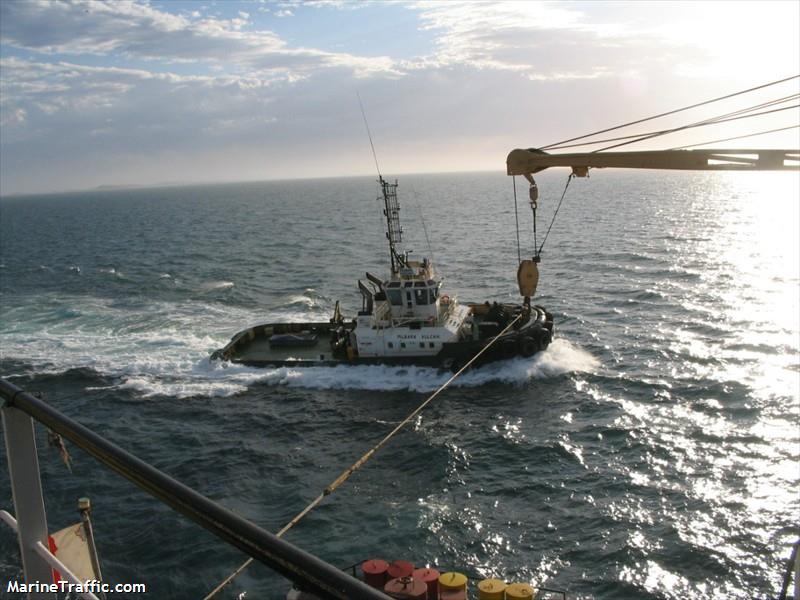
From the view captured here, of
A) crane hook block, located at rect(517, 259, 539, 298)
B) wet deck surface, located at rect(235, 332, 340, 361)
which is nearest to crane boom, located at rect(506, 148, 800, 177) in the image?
crane hook block, located at rect(517, 259, 539, 298)

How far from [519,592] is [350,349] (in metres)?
18.8

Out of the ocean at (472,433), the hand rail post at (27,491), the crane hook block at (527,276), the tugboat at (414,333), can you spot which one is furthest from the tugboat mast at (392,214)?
the hand rail post at (27,491)

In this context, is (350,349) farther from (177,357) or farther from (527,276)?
(527,276)

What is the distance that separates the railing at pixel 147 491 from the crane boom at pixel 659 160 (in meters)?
13.6

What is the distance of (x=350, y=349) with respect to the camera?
31.4m

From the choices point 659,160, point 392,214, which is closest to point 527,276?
point 659,160

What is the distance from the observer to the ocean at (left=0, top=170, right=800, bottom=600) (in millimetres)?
17781

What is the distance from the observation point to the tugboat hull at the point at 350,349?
101 feet

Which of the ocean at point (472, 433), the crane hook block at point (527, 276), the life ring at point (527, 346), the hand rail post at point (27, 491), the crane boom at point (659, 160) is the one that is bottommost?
the ocean at point (472, 433)

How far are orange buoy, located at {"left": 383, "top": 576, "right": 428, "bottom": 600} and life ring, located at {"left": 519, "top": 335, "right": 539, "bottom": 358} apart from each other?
18.4m

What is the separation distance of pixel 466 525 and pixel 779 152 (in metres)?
12.4

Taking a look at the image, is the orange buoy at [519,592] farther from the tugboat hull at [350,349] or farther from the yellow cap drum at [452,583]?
the tugboat hull at [350,349]

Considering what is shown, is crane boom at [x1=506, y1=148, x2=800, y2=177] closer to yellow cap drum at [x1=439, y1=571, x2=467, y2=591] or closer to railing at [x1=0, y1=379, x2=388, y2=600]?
yellow cap drum at [x1=439, y1=571, x2=467, y2=591]

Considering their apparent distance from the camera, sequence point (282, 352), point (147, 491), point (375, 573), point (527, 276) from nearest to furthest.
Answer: point (147, 491) < point (375, 573) < point (527, 276) < point (282, 352)
